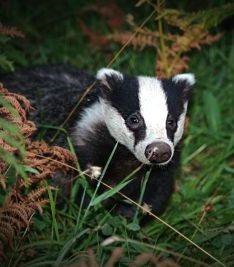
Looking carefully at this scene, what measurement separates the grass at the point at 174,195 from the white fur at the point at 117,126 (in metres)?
0.41

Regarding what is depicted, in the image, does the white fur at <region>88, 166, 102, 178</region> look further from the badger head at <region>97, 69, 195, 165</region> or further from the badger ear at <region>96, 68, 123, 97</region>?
the badger ear at <region>96, 68, 123, 97</region>

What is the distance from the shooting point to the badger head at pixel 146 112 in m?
3.68

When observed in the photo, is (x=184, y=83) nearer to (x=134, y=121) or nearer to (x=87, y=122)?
(x=134, y=121)

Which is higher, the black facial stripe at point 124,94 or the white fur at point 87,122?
Answer: the black facial stripe at point 124,94

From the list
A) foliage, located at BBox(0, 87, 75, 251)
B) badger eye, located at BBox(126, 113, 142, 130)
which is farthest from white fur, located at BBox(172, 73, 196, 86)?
foliage, located at BBox(0, 87, 75, 251)

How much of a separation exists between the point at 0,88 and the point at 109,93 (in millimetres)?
789

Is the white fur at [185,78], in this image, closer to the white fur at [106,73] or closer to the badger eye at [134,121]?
the white fur at [106,73]

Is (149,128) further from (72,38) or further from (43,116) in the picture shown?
(72,38)

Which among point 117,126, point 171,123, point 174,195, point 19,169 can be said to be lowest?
point 174,195

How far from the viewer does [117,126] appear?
398 cm

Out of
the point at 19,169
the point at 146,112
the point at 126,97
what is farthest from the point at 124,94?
the point at 19,169

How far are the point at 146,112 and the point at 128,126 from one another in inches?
7.0

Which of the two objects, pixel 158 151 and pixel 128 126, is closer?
pixel 158 151

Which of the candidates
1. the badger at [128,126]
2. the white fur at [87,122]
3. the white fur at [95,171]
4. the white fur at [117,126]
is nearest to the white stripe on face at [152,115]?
the badger at [128,126]
